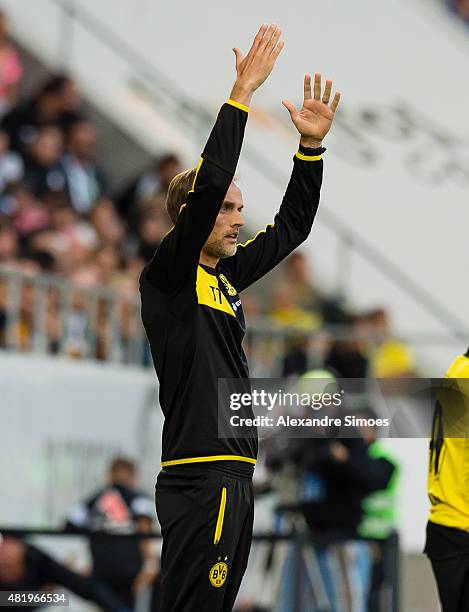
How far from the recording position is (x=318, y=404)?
5.40 metres

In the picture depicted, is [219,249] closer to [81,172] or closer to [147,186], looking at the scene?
[81,172]

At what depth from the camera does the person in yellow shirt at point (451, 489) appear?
575 centimetres

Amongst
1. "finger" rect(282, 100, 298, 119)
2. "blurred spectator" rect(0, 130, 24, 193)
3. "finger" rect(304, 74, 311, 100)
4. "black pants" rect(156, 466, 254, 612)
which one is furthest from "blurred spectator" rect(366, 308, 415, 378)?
"black pants" rect(156, 466, 254, 612)

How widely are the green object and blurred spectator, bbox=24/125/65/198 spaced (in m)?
3.62

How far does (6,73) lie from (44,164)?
103cm

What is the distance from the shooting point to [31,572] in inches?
310

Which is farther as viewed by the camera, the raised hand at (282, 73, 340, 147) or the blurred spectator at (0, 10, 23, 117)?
the blurred spectator at (0, 10, 23, 117)

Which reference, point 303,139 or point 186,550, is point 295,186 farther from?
point 186,550

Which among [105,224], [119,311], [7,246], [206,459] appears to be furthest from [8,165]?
[206,459]

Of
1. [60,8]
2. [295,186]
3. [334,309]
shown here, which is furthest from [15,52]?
[295,186]

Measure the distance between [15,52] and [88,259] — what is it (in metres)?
2.91

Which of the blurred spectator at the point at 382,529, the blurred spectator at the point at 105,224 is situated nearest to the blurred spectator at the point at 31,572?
the blurred spectator at the point at 382,529

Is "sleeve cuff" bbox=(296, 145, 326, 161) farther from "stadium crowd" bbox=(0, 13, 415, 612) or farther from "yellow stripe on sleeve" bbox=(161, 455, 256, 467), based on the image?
"stadium crowd" bbox=(0, 13, 415, 612)

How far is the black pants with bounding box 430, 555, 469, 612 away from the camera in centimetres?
581
